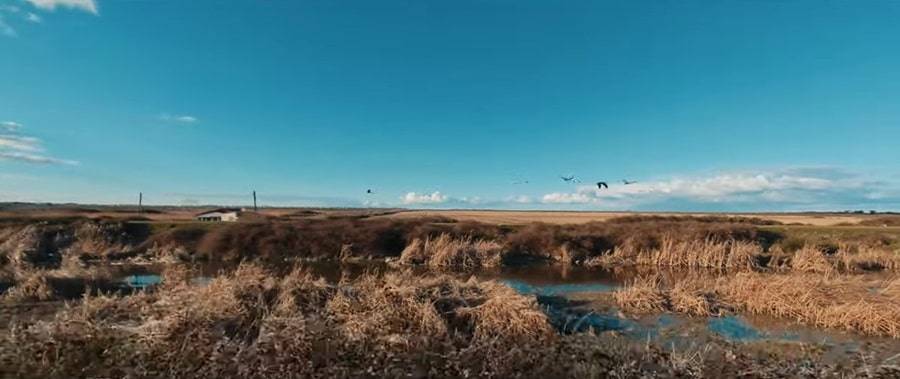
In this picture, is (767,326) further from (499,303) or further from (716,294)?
(499,303)

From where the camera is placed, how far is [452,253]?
116 feet

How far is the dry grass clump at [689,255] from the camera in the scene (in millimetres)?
35906

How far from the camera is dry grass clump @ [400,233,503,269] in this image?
3516 cm

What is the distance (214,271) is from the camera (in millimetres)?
31016

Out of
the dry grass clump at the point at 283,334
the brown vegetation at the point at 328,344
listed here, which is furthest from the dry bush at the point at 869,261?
the dry grass clump at the point at 283,334

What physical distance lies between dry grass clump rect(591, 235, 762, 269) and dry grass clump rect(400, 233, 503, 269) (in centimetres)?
638

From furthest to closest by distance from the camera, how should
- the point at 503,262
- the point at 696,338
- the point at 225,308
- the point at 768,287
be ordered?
the point at 503,262 < the point at 768,287 < the point at 696,338 < the point at 225,308

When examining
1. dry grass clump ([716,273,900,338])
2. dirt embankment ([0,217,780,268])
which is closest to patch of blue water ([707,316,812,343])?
dry grass clump ([716,273,900,338])

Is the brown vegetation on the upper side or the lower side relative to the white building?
lower

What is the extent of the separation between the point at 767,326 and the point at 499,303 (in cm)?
817

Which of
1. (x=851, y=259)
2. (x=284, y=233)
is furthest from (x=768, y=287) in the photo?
(x=284, y=233)

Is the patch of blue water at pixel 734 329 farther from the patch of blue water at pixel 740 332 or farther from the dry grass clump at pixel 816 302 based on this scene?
the dry grass clump at pixel 816 302

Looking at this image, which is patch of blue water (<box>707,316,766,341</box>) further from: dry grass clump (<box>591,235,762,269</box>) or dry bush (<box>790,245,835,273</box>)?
dry grass clump (<box>591,235,762,269</box>)

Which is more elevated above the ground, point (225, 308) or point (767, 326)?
point (225, 308)
